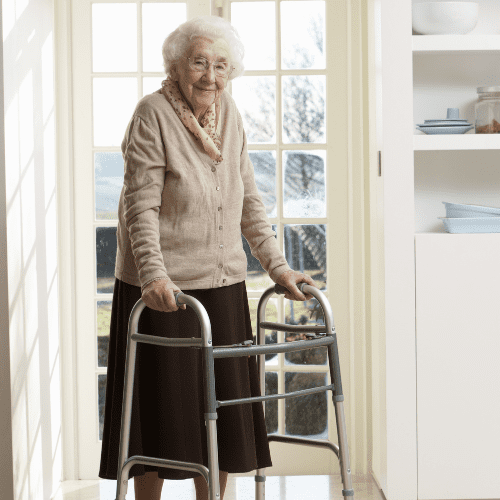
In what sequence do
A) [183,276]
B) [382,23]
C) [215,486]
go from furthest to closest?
1. [382,23]
2. [183,276]
3. [215,486]

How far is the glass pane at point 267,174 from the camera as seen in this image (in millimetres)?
2871

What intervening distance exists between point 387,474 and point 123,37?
6.75 feet

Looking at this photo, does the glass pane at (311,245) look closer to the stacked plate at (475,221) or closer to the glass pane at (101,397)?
the stacked plate at (475,221)

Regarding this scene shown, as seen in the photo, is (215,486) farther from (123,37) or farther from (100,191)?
(123,37)

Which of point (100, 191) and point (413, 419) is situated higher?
point (100, 191)

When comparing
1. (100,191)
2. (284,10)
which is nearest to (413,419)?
(100,191)

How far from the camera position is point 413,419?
2.41 meters

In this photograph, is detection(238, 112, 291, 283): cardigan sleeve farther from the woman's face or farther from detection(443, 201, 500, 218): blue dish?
detection(443, 201, 500, 218): blue dish

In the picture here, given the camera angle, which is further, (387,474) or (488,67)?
(488,67)

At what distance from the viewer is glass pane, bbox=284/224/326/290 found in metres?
2.88

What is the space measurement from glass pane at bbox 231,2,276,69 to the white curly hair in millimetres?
1126

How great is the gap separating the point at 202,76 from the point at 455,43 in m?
1.17

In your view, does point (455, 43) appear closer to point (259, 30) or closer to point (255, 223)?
point (259, 30)

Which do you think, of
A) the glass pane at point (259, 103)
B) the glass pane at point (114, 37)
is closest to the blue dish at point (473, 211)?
the glass pane at point (259, 103)
